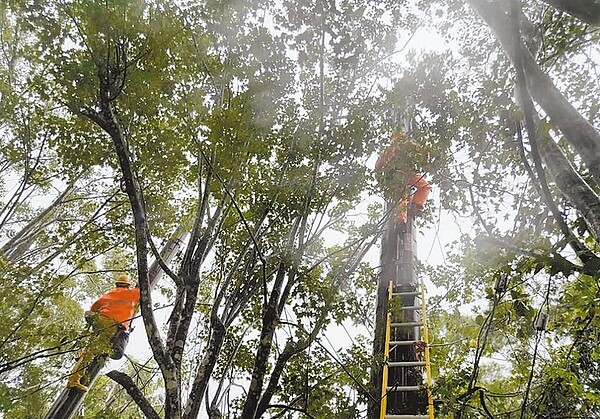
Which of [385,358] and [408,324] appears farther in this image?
[408,324]

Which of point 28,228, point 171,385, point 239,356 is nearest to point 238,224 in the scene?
point 239,356

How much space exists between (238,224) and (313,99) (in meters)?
1.96

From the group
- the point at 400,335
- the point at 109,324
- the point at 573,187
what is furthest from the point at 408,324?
the point at 109,324

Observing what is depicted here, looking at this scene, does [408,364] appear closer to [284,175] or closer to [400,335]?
[400,335]

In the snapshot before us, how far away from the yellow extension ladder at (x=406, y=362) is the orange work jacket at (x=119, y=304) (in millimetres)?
3443

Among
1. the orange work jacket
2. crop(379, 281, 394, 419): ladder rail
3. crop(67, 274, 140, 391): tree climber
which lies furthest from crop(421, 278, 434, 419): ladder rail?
the orange work jacket

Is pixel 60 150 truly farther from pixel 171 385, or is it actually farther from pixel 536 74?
pixel 536 74

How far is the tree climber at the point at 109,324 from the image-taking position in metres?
4.16

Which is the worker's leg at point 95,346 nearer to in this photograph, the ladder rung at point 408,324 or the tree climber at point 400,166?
the ladder rung at point 408,324

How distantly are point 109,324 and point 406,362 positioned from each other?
318 cm

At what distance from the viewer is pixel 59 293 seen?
4.71 m

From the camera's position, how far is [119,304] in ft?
Answer: 18.8

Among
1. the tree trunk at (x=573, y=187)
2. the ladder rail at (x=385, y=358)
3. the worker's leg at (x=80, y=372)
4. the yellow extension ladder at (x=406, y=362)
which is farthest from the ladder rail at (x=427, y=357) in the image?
the worker's leg at (x=80, y=372)

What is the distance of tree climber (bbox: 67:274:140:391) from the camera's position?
4160 mm
